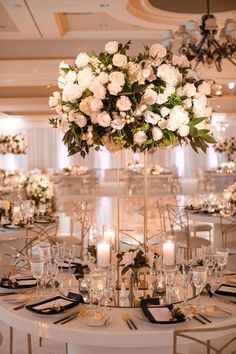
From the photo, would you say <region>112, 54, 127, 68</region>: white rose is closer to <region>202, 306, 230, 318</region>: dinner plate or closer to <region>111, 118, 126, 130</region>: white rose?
<region>111, 118, 126, 130</region>: white rose

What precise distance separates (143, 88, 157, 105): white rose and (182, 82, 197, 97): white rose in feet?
0.71

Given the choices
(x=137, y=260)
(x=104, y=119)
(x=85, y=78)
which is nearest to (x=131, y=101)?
(x=104, y=119)

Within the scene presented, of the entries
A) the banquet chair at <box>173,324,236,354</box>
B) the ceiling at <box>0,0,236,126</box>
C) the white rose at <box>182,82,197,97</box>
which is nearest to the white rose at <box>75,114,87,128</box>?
the white rose at <box>182,82,197,97</box>

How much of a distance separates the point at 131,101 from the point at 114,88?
0.47 feet

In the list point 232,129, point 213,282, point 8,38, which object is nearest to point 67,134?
point 213,282

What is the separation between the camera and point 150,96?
9.32ft

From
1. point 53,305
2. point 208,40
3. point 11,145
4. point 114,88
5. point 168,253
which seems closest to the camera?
point 114,88

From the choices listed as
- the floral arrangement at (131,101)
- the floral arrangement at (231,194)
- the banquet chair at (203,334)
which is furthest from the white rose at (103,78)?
the floral arrangement at (231,194)

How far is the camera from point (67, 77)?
9.66 ft

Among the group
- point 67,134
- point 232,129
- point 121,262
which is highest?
point 232,129

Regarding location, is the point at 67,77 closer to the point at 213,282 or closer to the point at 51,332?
the point at 51,332

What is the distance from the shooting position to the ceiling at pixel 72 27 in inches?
297

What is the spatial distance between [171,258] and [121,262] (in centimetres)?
35

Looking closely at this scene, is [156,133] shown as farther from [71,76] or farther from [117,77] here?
[71,76]
